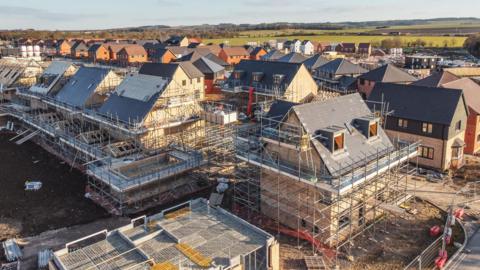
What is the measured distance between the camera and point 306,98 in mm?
41406

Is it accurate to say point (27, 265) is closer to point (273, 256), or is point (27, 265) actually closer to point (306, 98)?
point (273, 256)

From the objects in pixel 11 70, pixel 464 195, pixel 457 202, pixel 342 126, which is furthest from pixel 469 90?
pixel 11 70

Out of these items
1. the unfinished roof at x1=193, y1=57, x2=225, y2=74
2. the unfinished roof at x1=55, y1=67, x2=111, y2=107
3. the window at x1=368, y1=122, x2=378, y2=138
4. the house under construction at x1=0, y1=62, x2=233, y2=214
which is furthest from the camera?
the unfinished roof at x1=193, y1=57, x2=225, y2=74

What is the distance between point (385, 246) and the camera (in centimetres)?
1878

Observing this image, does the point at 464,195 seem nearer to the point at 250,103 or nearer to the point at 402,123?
the point at 402,123

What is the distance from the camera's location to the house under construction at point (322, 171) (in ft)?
60.6

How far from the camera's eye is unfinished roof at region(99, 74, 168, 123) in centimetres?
2795

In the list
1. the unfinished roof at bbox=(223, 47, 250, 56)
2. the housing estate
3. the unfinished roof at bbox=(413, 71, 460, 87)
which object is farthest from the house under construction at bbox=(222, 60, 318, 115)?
the unfinished roof at bbox=(223, 47, 250, 56)

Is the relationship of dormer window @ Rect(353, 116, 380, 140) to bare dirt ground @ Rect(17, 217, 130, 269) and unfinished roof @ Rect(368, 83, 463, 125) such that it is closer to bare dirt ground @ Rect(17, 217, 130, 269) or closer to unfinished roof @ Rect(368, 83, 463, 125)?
unfinished roof @ Rect(368, 83, 463, 125)

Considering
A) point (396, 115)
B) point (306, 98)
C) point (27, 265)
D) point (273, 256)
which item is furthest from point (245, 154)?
point (306, 98)

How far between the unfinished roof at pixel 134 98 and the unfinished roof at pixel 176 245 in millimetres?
12025

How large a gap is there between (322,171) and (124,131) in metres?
14.8

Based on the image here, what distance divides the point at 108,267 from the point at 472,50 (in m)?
116

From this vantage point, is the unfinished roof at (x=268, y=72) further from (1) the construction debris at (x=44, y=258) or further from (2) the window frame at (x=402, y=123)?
(1) the construction debris at (x=44, y=258)
